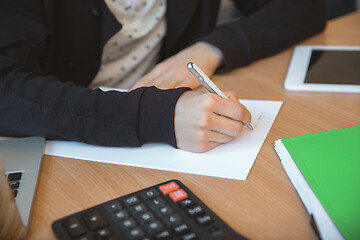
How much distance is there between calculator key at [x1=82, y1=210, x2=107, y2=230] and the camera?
1.50 feet

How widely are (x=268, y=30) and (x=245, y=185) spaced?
502 millimetres

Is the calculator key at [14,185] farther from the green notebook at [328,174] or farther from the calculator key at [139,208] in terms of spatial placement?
the green notebook at [328,174]

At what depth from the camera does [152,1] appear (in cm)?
102

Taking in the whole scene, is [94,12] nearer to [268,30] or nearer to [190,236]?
[268,30]

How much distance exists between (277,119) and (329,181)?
7.5 inches

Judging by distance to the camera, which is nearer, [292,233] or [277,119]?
[292,233]

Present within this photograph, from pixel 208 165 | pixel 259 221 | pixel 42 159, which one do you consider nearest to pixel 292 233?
pixel 259 221

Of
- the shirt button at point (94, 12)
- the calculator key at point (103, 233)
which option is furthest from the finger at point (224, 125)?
the shirt button at point (94, 12)

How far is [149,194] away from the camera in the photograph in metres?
0.50

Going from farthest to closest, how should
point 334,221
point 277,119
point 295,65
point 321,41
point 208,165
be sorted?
point 321,41 < point 295,65 < point 277,119 < point 208,165 < point 334,221

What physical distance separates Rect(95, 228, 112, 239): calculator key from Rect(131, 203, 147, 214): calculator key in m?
0.04

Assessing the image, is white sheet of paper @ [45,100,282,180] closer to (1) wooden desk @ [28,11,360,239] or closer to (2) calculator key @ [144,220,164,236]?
(1) wooden desk @ [28,11,360,239]

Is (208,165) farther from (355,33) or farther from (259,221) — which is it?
(355,33)

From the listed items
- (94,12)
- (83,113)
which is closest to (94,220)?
(83,113)
